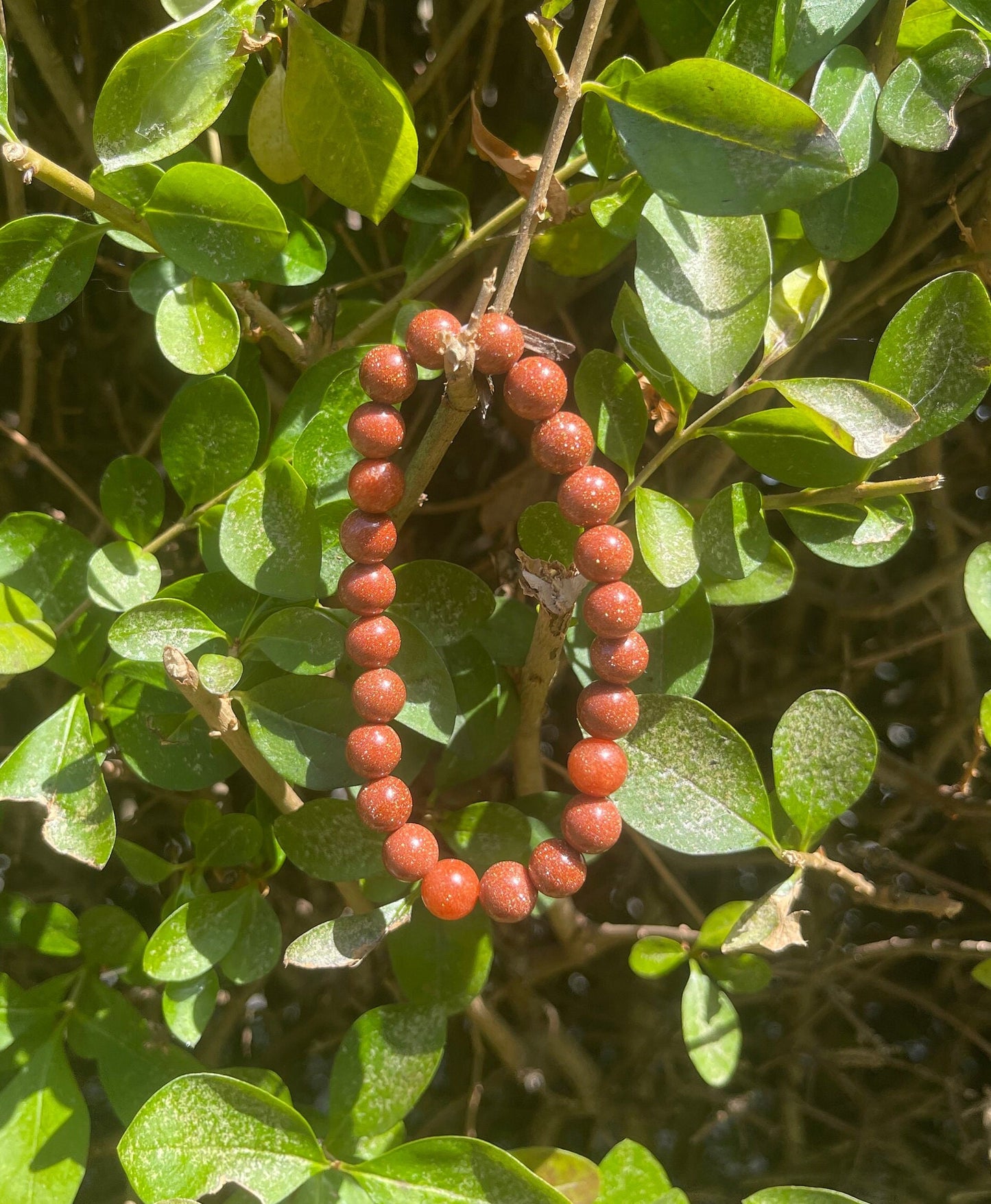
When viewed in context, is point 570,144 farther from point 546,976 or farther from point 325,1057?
point 325,1057

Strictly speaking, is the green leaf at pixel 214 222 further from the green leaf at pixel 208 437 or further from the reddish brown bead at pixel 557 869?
the reddish brown bead at pixel 557 869

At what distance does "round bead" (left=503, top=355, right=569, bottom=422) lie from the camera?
0.50 metres

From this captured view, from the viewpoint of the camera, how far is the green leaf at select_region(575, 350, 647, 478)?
58 cm

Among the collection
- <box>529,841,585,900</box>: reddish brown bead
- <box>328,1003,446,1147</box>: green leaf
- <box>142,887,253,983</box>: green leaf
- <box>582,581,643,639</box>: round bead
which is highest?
<box>582,581,643,639</box>: round bead

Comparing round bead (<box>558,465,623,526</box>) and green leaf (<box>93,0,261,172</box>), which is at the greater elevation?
green leaf (<box>93,0,261,172</box>)

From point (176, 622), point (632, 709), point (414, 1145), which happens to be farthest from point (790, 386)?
point (414, 1145)

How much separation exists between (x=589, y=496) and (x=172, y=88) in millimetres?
297

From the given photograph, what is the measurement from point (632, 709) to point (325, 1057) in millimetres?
576

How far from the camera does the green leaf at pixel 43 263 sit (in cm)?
56

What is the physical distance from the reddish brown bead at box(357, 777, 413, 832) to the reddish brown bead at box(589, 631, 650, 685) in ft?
0.43

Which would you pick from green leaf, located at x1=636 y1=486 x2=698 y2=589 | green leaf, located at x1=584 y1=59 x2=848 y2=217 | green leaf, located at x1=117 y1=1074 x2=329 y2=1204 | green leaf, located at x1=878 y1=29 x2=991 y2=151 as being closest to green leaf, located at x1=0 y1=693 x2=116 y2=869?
green leaf, located at x1=117 y1=1074 x2=329 y2=1204

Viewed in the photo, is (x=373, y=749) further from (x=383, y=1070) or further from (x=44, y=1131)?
(x=44, y=1131)

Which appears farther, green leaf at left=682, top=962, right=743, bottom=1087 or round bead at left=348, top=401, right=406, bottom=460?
green leaf at left=682, top=962, right=743, bottom=1087

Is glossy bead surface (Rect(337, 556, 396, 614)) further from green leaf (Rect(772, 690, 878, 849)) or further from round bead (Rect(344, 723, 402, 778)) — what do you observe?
green leaf (Rect(772, 690, 878, 849))
